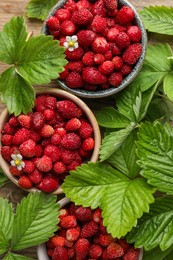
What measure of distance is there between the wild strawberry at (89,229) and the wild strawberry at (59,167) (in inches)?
5.8

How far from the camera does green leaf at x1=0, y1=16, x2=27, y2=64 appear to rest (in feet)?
5.41

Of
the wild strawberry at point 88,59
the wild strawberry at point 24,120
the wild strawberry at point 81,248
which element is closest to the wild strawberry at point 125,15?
the wild strawberry at point 88,59

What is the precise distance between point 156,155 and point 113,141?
0.37 ft

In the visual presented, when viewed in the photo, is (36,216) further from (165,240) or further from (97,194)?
(165,240)

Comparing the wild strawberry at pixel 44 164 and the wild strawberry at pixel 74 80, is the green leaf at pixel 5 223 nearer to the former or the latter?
the wild strawberry at pixel 44 164

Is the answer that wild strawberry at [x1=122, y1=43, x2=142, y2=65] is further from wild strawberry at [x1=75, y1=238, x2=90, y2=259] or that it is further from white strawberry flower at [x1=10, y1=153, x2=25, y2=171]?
wild strawberry at [x1=75, y1=238, x2=90, y2=259]

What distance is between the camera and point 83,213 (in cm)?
168

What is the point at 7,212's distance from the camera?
1.70 metres

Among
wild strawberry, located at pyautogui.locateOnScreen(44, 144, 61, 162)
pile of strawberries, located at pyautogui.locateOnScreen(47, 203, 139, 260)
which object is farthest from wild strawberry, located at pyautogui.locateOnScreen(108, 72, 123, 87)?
pile of strawberries, located at pyautogui.locateOnScreen(47, 203, 139, 260)

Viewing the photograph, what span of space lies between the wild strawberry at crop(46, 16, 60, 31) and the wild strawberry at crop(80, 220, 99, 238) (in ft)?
1.61

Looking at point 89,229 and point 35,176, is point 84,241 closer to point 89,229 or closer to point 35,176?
point 89,229

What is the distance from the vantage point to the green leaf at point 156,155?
160 centimetres

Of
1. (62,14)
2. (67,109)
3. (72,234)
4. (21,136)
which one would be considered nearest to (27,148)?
(21,136)

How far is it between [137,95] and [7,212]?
434mm
